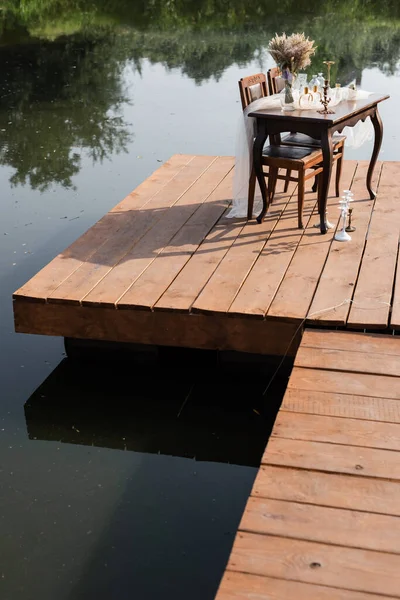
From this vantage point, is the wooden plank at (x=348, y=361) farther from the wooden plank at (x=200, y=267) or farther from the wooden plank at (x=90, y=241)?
the wooden plank at (x=90, y=241)

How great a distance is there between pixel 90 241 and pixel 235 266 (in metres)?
0.90

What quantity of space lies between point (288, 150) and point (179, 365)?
4.91ft

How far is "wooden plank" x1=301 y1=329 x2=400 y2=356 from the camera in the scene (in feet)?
12.0

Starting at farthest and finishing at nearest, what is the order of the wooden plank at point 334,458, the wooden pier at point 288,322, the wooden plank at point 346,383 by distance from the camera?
the wooden plank at point 346,383 → the wooden plank at point 334,458 → the wooden pier at point 288,322

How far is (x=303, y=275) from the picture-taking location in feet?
14.0

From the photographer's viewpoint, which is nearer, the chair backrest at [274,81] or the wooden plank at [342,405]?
the wooden plank at [342,405]

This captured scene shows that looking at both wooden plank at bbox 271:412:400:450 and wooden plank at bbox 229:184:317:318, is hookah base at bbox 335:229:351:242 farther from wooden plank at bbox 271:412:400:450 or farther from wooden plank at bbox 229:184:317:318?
wooden plank at bbox 271:412:400:450

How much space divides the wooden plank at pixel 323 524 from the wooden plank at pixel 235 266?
1.36m

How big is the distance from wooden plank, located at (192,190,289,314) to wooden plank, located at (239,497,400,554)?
136cm

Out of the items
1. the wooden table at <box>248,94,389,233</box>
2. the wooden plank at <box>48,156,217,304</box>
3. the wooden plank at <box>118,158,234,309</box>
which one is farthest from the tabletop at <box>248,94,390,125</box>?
the wooden plank at <box>48,156,217,304</box>

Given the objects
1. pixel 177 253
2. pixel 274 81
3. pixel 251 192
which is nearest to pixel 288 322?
pixel 177 253

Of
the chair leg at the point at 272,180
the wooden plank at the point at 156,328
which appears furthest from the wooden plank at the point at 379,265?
the chair leg at the point at 272,180

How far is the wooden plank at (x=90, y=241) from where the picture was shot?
4.19 metres

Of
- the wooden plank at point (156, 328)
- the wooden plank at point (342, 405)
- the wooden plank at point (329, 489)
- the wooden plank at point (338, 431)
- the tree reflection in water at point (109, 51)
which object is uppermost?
the wooden plank at point (329, 489)
